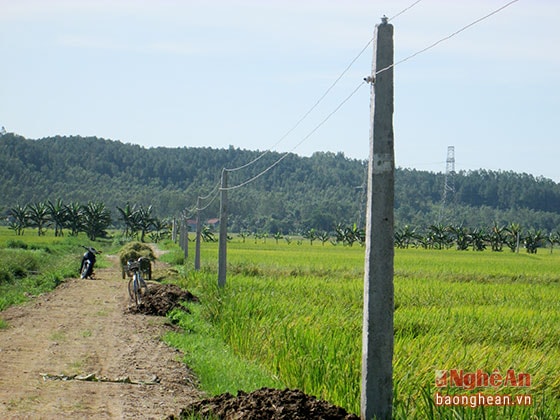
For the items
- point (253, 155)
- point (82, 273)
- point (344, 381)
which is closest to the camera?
point (344, 381)

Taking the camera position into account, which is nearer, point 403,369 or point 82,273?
point 403,369

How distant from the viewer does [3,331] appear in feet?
42.1

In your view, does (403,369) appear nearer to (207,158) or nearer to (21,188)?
(21,188)

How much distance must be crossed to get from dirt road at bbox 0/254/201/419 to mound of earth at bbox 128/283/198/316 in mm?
355

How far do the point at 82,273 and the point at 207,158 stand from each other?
453 ft

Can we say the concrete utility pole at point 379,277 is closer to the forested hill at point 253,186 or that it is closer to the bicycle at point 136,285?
the bicycle at point 136,285

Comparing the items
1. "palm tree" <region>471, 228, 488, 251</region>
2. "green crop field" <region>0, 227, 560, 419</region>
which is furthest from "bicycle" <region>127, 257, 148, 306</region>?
"palm tree" <region>471, 228, 488, 251</region>

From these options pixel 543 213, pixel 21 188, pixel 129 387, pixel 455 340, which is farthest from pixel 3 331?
pixel 543 213

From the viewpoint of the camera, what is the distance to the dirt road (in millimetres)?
7930

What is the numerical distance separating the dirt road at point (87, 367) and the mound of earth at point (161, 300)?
35cm

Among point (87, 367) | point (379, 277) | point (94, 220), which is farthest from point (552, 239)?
point (379, 277)

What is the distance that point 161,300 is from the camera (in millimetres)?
16625

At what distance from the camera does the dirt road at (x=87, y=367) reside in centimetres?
793

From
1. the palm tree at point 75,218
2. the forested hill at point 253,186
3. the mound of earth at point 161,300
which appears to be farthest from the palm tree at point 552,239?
the mound of earth at point 161,300
